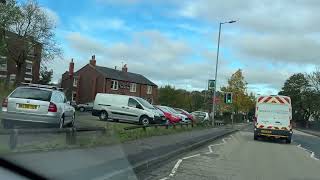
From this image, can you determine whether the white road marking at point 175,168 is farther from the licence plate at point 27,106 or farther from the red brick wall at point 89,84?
the red brick wall at point 89,84

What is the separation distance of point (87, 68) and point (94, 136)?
7530 centimetres

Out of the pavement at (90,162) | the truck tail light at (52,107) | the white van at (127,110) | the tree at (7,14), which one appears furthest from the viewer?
the tree at (7,14)

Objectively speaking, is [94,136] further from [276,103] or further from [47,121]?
[276,103]

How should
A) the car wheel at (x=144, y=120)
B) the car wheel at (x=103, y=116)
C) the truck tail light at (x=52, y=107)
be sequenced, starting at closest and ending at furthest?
the truck tail light at (x=52, y=107), the car wheel at (x=144, y=120), the car wheel at (x=103, y=116)

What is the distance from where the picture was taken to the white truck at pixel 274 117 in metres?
32.9

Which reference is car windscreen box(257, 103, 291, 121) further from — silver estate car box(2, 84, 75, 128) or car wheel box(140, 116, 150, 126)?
silver estate car box(2, 84, 75, 128)

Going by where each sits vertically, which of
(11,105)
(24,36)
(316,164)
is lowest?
(316,164)

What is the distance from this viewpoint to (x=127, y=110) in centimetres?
3422

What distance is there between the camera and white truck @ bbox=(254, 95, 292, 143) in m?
32.9

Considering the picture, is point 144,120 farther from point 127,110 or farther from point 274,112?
point 274,112

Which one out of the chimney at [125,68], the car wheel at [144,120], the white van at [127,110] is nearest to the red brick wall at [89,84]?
the chimney at [125,68]

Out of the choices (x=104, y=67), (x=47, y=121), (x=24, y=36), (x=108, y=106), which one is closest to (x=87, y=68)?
(x=104, y=67)

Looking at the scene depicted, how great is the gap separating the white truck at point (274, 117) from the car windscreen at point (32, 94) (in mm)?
18774

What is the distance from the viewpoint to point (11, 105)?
16.9 meters
